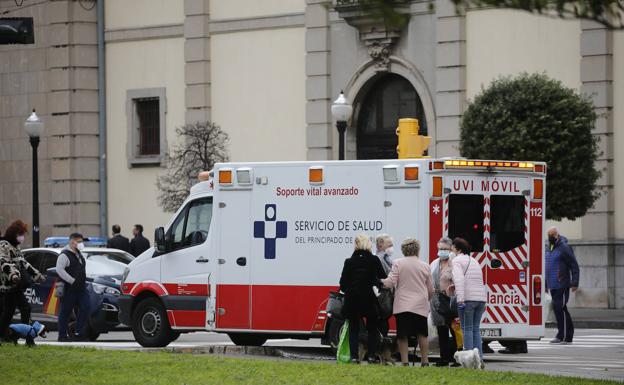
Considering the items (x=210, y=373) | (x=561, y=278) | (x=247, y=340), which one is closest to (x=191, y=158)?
(x=561, y=278)

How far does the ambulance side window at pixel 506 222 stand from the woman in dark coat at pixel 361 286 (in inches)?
86.7

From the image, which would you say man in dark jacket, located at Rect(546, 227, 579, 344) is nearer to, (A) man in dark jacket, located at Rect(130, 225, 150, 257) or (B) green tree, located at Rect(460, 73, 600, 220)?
(B) green tree, located at Rect(460, 73, 600, 220)

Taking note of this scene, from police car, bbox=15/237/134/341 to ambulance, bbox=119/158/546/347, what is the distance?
349cm

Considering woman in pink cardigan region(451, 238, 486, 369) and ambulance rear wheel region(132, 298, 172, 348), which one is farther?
ambulance rear wheel region(132, 298, 172, 348)

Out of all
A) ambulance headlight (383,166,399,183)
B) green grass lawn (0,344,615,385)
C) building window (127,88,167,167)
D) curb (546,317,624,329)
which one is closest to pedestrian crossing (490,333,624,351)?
curb (546,317,624,329)

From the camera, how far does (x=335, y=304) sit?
64.6ft

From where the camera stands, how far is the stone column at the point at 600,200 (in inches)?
1256

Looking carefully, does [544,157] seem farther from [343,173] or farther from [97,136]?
[97,136]

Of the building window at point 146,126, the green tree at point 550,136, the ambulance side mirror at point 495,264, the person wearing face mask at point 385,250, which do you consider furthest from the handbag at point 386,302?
the building window at point 146,126

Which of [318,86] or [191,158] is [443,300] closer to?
[318,86]

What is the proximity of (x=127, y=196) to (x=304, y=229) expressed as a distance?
1936cm

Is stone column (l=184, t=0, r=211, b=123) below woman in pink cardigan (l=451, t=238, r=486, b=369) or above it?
above

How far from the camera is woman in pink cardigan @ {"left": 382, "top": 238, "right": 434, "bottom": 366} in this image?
18.9m

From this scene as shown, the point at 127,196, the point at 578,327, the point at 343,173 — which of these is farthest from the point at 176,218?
the point at 127,196
